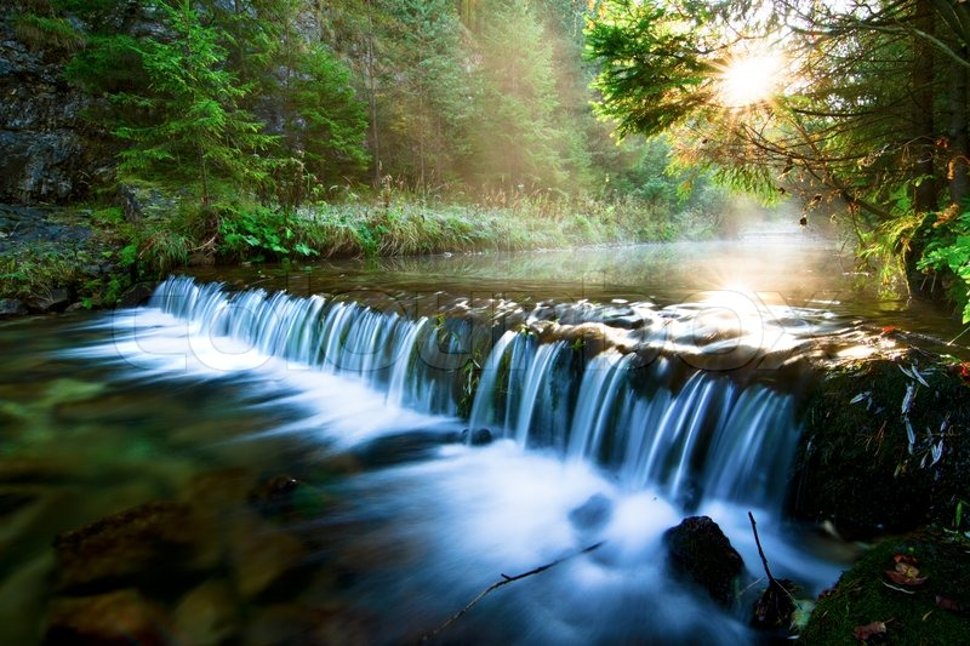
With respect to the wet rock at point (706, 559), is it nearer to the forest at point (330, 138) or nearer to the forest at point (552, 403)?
the forest at point (552, 403)

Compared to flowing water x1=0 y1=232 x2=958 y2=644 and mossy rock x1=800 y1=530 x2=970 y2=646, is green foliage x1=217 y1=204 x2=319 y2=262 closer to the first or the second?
flowing water x1=0 y1=232 x2=958 y2=644

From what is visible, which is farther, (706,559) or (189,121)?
(189,121)

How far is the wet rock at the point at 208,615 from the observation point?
2.16m

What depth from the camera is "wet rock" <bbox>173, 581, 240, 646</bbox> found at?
2.16m

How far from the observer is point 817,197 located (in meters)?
4.23

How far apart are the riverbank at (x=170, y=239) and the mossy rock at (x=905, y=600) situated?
9.84 metres

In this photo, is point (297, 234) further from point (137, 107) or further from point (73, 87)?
point (73, 87)

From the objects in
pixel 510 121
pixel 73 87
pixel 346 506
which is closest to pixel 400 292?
pixel 346 506

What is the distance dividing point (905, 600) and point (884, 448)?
1.01 metres

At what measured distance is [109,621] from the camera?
7.08 ft

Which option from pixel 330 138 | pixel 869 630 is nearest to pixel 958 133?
pixel 869 630

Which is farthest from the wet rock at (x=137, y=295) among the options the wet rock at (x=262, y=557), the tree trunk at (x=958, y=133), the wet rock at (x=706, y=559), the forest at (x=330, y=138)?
the tree trunk at (x=958, y=133)

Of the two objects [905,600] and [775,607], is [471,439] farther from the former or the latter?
[905,600]

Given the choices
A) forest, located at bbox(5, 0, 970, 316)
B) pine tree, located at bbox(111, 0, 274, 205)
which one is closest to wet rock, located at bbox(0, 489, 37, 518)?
forest, located at bbox(5, 0, 970, 316)
